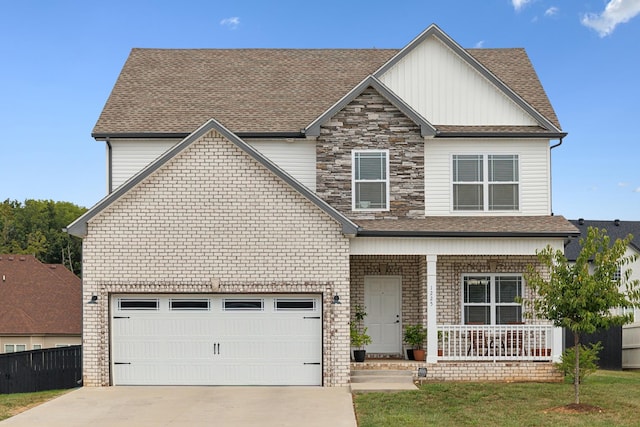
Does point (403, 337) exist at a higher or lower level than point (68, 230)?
lower

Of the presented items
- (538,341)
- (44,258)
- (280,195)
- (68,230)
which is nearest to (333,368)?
(280,195)

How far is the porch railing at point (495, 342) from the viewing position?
20.0 meters

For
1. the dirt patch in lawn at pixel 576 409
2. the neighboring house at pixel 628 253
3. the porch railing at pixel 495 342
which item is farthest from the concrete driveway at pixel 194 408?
the neighboring house at pixel 628 253

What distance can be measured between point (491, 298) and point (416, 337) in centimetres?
242

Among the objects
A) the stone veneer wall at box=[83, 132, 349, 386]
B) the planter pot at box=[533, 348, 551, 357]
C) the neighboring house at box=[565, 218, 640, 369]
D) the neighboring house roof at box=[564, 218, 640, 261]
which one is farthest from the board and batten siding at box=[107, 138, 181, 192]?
the neighboring house roof at box=[564, 218, 640, 261]

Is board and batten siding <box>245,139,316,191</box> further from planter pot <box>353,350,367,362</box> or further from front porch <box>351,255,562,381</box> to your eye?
planter pot <box>353,350,367,362</box>

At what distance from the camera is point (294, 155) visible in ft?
71.5

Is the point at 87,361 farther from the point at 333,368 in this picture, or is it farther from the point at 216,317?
the point at 333,368

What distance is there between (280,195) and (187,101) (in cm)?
580

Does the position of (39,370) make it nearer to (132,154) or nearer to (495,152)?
(132,154)

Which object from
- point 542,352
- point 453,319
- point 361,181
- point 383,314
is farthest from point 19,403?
point 542,352

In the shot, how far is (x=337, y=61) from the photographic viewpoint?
2592cm

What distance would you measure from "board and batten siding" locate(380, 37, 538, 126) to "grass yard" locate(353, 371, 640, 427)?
7.29 metres

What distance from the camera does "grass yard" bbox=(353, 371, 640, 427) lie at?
47.2 ft
